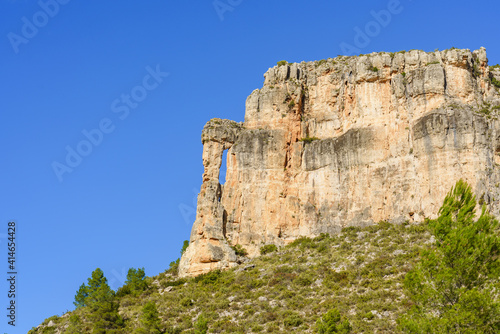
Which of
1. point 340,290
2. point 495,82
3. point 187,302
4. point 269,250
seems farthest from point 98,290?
point 495,82

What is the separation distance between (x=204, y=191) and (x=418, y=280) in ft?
123

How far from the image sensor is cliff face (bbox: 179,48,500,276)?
68.4 meters

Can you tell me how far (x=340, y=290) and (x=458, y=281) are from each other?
63.9ft

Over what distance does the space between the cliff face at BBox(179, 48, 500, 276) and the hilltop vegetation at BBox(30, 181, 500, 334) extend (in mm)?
2942

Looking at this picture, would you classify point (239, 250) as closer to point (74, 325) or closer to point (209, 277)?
point (209, 277)

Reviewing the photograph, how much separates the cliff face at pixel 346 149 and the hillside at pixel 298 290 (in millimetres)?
3088

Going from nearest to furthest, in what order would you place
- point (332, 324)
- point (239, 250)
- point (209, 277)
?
point (332, 324), point (209, 277), point (239, 250)

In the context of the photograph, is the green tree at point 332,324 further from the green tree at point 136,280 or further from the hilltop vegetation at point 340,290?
the green tree at point 136,280

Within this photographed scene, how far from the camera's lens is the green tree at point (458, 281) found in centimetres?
3722

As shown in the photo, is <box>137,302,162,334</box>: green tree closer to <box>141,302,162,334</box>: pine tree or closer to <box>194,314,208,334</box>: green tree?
<box>141,302,162,334</box>: pine tree

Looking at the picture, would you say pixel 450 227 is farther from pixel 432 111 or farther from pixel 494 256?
pixel 432 111

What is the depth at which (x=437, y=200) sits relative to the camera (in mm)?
67062

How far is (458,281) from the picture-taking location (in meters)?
39.5

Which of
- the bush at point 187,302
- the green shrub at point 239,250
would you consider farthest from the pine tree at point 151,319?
the green shrub at point 239,250
